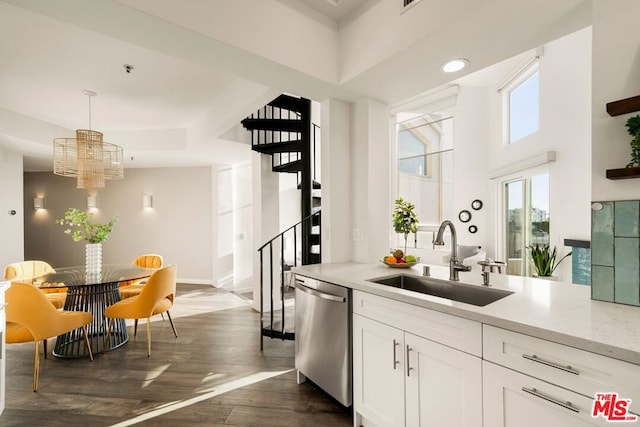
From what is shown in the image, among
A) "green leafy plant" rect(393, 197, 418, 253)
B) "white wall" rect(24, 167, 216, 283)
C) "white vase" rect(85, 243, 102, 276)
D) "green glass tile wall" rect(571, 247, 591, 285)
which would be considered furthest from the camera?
"white wall" rect(24, 167, 216, 283)

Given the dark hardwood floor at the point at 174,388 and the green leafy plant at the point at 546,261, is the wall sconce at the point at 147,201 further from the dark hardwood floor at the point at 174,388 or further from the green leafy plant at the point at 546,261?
the green leafy plant at the point at 546,261

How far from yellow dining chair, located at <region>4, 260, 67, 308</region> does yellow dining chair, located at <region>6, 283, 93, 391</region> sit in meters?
0.87

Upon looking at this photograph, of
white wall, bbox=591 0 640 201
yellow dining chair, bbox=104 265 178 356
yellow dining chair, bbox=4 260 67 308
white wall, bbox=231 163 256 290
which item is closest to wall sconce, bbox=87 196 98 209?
yellow dining chair, bbox=4 260 67 308

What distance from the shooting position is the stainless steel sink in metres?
1.70

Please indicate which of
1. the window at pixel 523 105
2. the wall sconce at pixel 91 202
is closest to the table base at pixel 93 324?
the wall sconce at pixel 91 202

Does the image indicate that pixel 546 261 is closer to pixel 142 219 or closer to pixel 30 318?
pixel 30 318

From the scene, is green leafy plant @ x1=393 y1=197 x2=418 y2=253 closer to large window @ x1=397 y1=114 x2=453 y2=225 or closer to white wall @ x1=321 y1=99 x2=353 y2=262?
white wall @ x1=321 y1=99 x2=353 y2=262

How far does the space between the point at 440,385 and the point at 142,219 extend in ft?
22.5

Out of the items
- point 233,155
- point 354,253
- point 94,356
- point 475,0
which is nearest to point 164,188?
point 233,155

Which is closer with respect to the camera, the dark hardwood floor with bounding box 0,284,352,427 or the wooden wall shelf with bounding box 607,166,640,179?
the wooden wall shelf with bounding box 607,166,640,179

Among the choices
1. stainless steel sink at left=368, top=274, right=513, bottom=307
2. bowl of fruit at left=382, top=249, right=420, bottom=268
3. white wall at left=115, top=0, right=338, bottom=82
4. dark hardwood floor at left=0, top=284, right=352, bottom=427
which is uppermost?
white wall at left=115, top=0, right=338, bottom=82

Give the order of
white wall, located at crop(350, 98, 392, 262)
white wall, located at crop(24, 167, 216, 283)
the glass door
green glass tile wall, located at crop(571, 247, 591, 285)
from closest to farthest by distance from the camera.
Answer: white wall, located at crop(350, 98, 392, 262)
green glass tile wall, located at crop(571, 247, 591, 285)
the glass door
white wall, located at crop(24, 167, 216, 283)

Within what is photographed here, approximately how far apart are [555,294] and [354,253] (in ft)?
5.07

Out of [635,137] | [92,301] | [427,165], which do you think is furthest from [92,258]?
[427,165]
